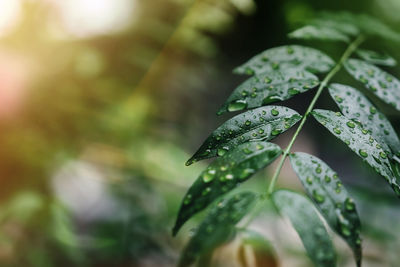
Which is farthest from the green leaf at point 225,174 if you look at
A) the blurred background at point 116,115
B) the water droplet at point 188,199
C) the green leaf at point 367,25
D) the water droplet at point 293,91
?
the green leaf at point 367,25

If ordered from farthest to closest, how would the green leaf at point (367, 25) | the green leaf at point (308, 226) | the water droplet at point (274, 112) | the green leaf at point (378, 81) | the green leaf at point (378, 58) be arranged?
the green leaf at point (367, 25), the green leaf at point (378, 58), the green leaf at point (378, 81), the water droplet at point (274, 112), the green leaf at point (308, 226)

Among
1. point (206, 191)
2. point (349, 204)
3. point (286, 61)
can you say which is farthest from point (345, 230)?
point (286, 61)

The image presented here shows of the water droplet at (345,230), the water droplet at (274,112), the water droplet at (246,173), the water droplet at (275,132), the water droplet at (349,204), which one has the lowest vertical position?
the water droplet at (345,230)

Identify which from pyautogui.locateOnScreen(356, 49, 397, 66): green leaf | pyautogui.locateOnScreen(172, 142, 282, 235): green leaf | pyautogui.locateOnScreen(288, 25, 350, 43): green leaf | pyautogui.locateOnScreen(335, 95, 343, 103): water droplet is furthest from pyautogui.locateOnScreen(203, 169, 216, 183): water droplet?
pyautogui.locateOnScreen(356, 49, 397, 66): green leaf

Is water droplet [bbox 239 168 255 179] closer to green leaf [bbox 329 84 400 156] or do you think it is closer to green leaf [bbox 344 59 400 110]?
green leaf [bbox 329 84 400 156]

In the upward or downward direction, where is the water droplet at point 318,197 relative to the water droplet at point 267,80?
downward

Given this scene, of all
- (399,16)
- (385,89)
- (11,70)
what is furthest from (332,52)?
(11,70)

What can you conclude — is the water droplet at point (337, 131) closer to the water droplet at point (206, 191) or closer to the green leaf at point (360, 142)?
the green leaf at point (360, 142)
